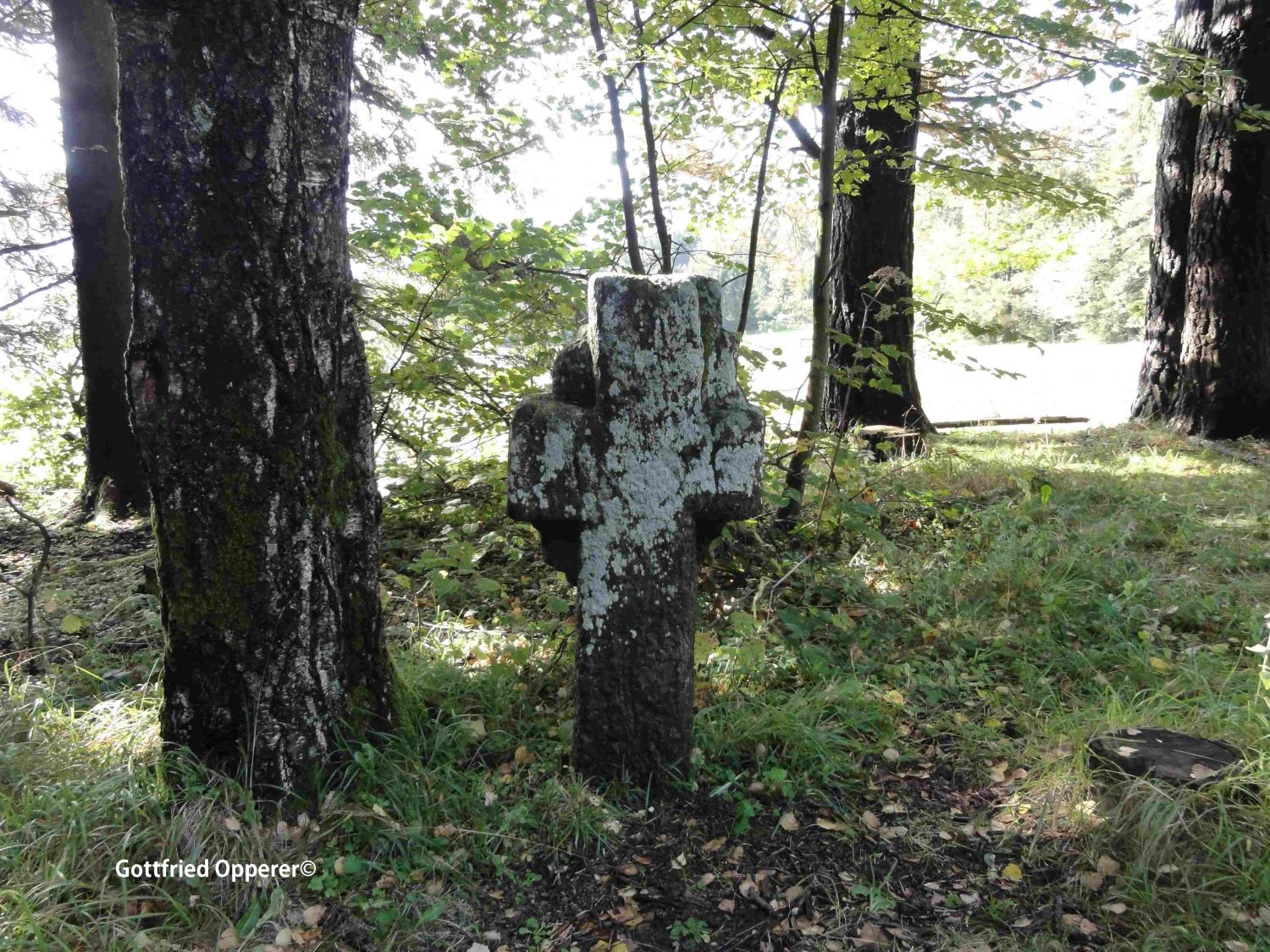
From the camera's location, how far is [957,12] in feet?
16.4

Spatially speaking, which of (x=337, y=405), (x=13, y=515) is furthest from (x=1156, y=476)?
(x=13, y=515)

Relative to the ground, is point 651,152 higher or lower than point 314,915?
higher

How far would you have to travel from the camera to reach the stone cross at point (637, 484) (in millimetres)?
2613

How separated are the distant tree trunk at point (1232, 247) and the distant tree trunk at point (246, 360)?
7944 millimetres

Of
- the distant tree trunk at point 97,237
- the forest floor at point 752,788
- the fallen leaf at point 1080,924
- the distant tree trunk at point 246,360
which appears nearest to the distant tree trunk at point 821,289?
the forest floor at point 752,788

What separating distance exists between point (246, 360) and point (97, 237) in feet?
17.7

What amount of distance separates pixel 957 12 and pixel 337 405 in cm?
482

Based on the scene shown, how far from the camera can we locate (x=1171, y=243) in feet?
25.8

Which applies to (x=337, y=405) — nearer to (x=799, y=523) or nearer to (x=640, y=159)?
(x=799, y=523)

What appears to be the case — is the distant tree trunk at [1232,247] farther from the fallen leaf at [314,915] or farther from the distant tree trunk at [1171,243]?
the fallen leaf at [314,915]

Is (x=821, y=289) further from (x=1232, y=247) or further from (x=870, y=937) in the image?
(x=1232, y=247)

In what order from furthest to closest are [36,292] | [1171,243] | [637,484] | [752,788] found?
[1171,243] → [36,292] → [752,788] → [637,484]

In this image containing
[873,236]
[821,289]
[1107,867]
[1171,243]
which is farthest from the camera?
[1171,243]

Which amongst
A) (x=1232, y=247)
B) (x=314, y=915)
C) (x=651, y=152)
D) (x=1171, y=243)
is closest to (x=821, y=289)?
(x=651, y=152)
